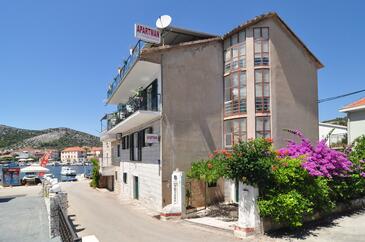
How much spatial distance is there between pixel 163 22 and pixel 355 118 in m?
18.7

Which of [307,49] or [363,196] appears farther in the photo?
[307,49]

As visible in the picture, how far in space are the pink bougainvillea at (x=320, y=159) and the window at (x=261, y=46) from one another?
6056 millimetres

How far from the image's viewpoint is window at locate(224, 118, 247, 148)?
18981 mm

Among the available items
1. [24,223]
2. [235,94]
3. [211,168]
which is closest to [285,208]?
[211,168]

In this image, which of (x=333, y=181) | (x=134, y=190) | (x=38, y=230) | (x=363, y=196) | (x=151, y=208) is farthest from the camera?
(x=134, y=190)

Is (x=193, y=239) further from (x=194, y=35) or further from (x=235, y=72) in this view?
(x=194, y=35)

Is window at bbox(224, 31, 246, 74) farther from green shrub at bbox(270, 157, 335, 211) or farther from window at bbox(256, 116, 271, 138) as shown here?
green shrub at bbox(270, 157, 335, 211)

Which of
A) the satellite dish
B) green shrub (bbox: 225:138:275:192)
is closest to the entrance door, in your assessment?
the satellite dish

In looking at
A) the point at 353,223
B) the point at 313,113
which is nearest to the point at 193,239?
the point at 353,223

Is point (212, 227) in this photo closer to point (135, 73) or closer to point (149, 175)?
point (149, 175)

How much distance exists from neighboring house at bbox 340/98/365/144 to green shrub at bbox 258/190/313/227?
1667cm

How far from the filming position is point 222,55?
2056cm

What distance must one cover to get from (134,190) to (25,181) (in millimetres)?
21740

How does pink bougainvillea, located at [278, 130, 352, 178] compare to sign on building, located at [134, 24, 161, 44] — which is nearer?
A: pink bougainvillea, located at [278, 130, 352, 178]
